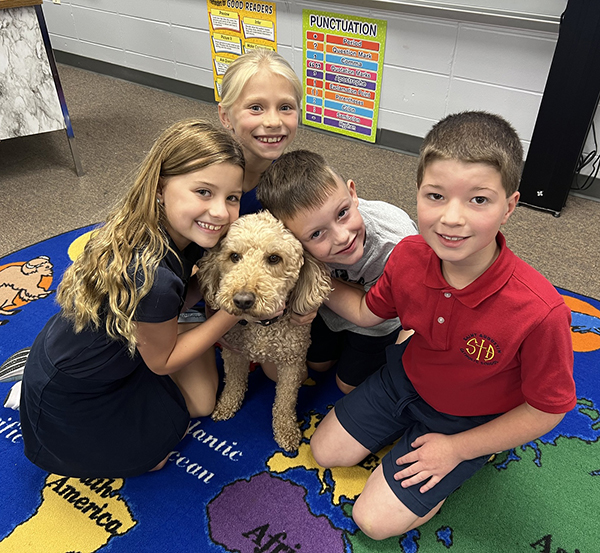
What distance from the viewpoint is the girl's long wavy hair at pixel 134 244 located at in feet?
3.21

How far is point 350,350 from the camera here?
1422 millimetres

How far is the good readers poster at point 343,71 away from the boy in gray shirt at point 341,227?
152cm

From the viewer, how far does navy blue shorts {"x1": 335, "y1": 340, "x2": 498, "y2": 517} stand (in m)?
1.09

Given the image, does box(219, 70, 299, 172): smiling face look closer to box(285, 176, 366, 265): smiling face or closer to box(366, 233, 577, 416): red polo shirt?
box(285, 176, 366, 265): smiling face

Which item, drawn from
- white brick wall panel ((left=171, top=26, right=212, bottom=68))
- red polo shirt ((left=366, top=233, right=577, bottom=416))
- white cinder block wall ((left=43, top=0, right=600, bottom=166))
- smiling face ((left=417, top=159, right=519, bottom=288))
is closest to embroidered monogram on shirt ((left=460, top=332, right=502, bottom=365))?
red polo shirt ((left=366, top=233, right=577, bottom=416))

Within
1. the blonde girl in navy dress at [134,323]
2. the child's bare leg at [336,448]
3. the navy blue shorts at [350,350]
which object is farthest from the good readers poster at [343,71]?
the child's bare leg at [336,448]

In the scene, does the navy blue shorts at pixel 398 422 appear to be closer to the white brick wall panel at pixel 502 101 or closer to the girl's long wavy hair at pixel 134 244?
the girl's long wavy hair at pixel 134 244

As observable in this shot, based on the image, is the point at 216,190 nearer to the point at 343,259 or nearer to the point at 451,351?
the point at 343,259

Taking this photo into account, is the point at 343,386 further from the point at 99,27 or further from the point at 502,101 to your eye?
the point at 99,27

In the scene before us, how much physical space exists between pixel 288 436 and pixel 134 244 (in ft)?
2.11

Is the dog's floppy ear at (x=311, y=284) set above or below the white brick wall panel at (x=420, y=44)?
below

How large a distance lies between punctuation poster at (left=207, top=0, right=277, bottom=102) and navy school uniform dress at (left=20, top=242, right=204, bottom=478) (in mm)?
2097

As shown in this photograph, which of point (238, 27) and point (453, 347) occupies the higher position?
point (238, 27)

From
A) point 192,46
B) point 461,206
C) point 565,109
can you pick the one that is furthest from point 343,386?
point 192,46
